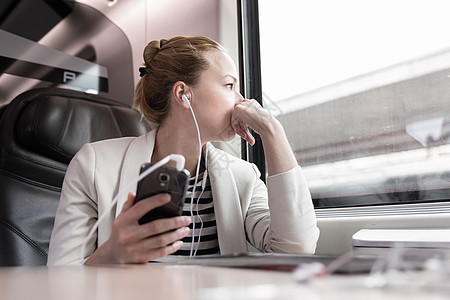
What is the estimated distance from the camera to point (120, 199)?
1110 mm

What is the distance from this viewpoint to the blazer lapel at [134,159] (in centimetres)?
113

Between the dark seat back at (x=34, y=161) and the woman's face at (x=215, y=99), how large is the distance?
38 cm

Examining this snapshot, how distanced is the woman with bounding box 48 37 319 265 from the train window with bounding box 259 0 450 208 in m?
0.36

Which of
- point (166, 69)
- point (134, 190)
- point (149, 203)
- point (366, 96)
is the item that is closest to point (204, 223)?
point (134, 190)

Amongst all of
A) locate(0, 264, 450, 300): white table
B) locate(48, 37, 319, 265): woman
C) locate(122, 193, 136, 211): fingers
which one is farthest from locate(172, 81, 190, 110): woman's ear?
locate(0, 264, 450, 300): white table

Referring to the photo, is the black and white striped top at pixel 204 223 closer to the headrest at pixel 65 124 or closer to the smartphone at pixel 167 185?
the headrest at pixel 65 124

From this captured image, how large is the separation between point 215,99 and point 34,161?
55 centimetres

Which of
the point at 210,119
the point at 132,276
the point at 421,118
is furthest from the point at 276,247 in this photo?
the point at 132,276

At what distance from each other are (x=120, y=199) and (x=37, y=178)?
1.19 ft

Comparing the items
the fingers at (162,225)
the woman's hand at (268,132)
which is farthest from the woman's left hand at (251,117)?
the fingers at (162,225)

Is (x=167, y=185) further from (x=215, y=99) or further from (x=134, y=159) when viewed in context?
(x=215, y=99)

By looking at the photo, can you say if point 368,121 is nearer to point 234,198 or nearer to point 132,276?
point 234,198

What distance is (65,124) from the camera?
53.7 inches

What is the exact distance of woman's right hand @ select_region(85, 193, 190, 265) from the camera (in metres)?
0.76
